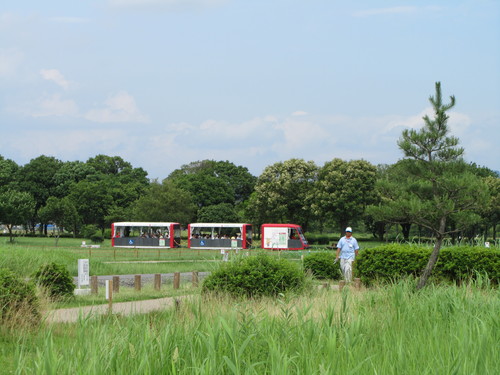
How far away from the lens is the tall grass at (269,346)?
18.2 feet

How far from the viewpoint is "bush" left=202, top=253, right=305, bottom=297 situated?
13.7 m

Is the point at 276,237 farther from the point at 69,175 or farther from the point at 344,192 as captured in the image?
the point at 69,175

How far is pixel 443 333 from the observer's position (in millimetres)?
7277

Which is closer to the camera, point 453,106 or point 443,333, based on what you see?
point 443,333

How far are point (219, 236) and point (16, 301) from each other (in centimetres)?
4881

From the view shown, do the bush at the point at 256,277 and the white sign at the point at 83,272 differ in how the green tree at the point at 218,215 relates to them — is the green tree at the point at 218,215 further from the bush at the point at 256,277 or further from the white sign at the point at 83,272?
the bush at the point at 256,277

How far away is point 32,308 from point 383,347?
224 inches

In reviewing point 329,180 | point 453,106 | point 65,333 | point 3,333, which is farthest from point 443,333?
point 329,180

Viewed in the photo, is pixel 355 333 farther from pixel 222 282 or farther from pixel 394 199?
pixel 394 199

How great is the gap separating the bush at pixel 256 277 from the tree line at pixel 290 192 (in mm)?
2384

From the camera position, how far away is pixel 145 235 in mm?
59719

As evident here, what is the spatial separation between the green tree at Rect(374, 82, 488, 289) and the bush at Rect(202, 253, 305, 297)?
8.28 feet

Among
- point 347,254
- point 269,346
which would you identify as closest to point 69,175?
point 347,254

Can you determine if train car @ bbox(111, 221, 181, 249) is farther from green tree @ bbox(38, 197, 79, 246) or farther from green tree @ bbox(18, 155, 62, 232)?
green tree @ bbox(18, 155, 62, 232)
